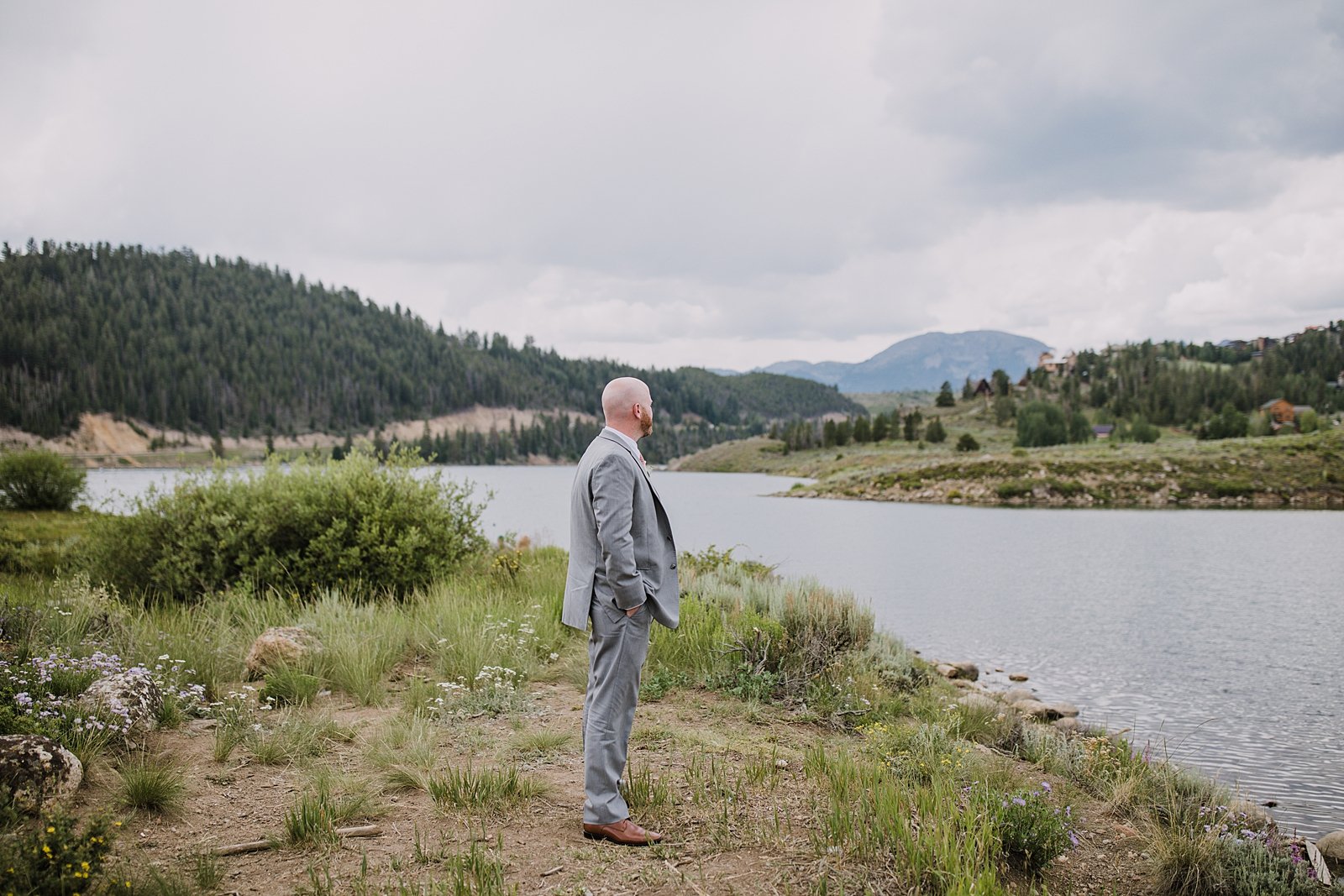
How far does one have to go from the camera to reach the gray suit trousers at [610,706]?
4426mm

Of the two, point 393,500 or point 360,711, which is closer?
point 360,711

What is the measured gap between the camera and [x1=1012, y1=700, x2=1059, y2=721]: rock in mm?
9422

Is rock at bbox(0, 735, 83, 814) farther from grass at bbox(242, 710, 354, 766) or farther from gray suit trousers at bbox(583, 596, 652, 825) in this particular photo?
gray suit trousers at bbox(583, 596, 652, 825)

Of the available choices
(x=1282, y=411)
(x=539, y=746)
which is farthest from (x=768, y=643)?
(x=1282, y=411)

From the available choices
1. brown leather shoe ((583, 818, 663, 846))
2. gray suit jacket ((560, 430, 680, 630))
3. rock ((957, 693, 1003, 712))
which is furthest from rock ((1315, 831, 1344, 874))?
gray suit jacket ((560, 430, 680, 630))

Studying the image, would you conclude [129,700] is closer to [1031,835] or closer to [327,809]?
[327,809]

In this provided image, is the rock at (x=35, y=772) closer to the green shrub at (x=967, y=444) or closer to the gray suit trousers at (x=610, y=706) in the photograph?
the gray suit trousers at (x=610, y=706)

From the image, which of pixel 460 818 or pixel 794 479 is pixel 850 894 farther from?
pixel 794 479

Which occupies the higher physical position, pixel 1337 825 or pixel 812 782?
A: pixel 812 782

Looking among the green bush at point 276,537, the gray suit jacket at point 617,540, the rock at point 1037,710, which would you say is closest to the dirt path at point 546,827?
the gray suit jacket at point 617,540

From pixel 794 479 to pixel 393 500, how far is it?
8202 centimetres

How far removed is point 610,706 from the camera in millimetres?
4457

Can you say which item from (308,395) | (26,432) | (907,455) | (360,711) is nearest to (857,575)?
(360,711)

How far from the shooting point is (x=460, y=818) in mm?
4695
